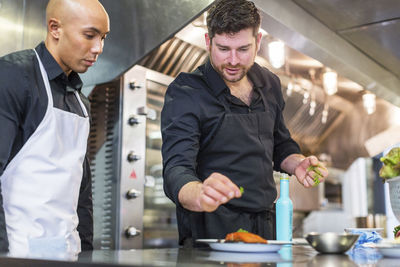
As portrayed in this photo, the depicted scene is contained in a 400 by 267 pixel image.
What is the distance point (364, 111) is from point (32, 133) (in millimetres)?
5648

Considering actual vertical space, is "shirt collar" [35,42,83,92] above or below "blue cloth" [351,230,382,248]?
above

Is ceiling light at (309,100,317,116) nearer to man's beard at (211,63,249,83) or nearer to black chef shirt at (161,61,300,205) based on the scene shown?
black chef shirt at (161,61,300,205)

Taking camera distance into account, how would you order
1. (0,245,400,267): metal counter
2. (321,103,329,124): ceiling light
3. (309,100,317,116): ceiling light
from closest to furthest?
(0,245,400,267): metal counter
(309,100,317,116): ceiling light
(321,103,329,124): ceiling light

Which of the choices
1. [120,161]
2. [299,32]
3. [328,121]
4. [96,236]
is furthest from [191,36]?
[328,121]

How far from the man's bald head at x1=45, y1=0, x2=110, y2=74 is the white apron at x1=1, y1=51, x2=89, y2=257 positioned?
11 cm

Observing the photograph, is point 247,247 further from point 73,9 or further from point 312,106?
point 312,106

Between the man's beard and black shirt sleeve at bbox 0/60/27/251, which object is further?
the man's beard

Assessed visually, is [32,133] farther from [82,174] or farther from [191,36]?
[191,36]

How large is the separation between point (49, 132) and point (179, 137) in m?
0.51

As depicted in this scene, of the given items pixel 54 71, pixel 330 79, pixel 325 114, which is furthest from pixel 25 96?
pixel 325 114

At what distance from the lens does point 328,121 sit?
701 cm

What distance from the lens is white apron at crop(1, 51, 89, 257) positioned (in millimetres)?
1964

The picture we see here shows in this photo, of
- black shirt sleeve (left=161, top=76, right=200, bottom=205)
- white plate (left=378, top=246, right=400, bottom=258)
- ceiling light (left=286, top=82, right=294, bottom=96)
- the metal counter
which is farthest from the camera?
ceiling light (left=286, top=82, right=294, bottom=96)

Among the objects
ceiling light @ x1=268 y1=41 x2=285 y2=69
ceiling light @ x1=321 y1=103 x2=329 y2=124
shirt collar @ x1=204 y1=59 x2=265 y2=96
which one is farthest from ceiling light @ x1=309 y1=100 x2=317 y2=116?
shirt collar @ x1=204 y1=59 x2=265 y2=96
